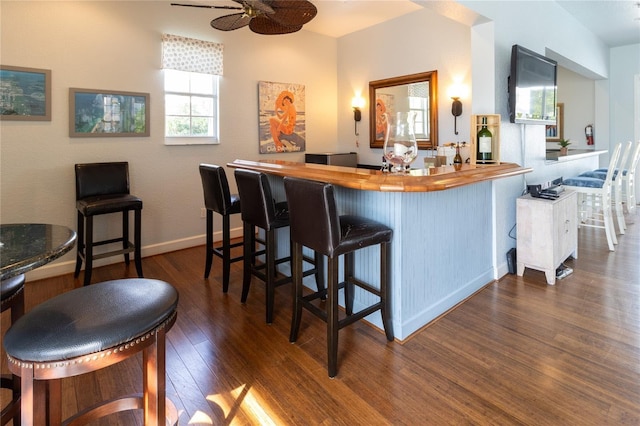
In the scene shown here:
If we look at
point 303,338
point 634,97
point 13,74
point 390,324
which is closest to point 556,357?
point 390,324

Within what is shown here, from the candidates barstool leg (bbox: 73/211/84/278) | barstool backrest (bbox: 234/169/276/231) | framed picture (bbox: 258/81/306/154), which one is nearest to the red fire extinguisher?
framed picture (bbox: 258/81/306/154)

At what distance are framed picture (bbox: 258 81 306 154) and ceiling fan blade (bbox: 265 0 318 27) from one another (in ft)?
7.26

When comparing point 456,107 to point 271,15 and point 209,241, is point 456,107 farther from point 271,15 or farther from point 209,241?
point 209,241

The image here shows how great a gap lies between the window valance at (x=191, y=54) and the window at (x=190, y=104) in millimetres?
105

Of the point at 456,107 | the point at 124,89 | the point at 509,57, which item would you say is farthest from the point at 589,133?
the point at 124,89

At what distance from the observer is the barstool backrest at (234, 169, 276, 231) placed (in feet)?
7.80

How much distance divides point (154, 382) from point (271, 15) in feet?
7.35

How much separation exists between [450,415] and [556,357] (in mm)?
848

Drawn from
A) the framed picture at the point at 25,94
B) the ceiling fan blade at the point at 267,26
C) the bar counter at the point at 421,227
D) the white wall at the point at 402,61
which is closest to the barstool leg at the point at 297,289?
the bar counter at the point at 421,227

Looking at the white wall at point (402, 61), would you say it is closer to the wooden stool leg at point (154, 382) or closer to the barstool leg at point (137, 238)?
the barstool leg at point (137, 238)

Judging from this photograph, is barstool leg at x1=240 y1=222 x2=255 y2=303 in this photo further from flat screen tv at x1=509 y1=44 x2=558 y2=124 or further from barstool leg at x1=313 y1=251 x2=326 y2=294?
flat screen tv at x1=509 y1=44 x2=558 y2=124

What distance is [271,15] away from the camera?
2.45 metres

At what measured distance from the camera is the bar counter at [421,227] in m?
2.10

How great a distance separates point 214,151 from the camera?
4.42 meters
